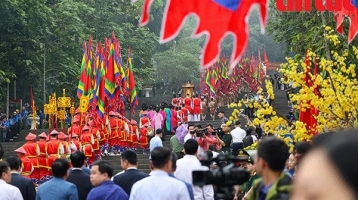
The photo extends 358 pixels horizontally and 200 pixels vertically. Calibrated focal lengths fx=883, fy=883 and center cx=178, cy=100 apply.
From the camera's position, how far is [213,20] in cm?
443

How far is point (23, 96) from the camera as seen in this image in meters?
40.2

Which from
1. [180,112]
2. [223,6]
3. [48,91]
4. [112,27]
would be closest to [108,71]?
[180,112]

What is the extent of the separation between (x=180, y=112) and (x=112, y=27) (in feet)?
45.7

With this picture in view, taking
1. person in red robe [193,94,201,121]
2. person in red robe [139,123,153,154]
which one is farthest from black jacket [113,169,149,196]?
person in red robe [193,94,201,121]

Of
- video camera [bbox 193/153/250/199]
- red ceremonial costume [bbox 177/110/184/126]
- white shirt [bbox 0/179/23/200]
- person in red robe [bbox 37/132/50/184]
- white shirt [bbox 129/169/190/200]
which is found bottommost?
person in red robe [bbox 37/132/50/184]

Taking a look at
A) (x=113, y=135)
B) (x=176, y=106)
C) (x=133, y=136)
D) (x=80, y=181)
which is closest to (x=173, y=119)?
(x=176, y=106)

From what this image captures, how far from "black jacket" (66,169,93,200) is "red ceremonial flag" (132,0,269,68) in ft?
15.6

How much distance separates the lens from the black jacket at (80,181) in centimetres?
893

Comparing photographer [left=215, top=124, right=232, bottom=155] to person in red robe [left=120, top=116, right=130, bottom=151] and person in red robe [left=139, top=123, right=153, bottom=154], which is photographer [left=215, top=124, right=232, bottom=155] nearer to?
person in red robe [left=120, top=116, right=130, bottom=151]

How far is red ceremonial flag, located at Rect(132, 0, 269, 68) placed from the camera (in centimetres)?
426

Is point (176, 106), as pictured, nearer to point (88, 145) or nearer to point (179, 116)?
point (179, 116)

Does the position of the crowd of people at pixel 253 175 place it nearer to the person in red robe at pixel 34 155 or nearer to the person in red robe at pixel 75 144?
the person in red robe at pixel 34 155

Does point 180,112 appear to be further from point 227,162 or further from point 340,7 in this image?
point 227,162

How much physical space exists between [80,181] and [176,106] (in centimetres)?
2505
